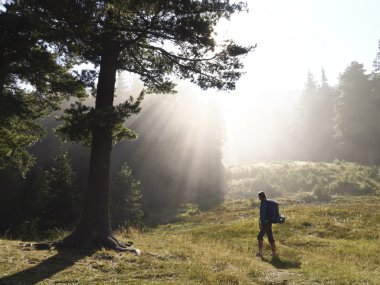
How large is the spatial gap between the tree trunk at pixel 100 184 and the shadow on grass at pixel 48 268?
→ 711 millimetres

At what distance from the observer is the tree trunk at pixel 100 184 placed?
501 inches

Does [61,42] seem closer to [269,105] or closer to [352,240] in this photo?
[352,240]

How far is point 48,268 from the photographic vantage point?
32.4ft

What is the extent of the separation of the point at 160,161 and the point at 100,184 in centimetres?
3812

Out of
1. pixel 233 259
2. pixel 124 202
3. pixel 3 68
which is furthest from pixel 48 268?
pixel 124 202

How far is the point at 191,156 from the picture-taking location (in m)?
54.4

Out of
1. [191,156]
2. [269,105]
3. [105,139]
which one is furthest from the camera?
[269,105]

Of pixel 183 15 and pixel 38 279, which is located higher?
pixel 183 15

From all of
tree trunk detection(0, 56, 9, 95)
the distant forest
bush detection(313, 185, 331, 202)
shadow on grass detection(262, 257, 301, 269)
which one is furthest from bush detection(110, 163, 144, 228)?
shadow on grass detection(262, 257, 301, 269)

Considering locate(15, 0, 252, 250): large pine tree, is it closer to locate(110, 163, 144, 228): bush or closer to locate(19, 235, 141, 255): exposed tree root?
locate(19, 235, 141, 255): exposed tree root

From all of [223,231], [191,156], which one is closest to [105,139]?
[223,231]

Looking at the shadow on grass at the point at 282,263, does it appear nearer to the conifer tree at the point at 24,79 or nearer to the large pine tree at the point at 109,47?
the large pine tree at the point at 109,47

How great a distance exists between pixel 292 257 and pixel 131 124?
4584cm

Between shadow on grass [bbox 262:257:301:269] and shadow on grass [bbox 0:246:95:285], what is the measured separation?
570 centimetres
